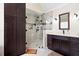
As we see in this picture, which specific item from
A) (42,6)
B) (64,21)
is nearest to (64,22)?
(64,21)

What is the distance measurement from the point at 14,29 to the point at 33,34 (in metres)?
0.19

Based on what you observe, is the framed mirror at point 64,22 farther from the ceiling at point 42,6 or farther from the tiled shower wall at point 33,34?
the tiled shower wall at point 33,34

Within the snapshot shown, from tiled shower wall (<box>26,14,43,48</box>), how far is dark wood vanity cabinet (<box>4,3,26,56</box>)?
5 centimetres

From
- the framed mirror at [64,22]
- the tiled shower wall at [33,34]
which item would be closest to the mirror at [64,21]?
the framed mirror at [64,22]

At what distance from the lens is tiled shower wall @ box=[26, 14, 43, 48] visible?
89 centimetres

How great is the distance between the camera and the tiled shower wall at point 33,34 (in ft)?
2.92

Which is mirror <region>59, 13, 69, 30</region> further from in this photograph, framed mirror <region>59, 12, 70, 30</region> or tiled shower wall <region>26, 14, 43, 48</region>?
tiled shower wall <region>26, 14, 43, 48</region>

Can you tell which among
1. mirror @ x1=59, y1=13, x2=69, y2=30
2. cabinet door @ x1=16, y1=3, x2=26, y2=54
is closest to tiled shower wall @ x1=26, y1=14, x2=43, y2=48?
cabinet door @ x1=16, y1=3, x2=26, y2=54

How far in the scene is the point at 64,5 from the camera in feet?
2.87

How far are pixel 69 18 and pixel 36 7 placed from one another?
391 mm

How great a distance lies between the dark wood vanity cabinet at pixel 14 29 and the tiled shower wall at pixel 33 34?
5 cm

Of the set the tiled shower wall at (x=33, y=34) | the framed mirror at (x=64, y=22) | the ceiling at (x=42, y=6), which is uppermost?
the ceiling at (x=42, y=6)

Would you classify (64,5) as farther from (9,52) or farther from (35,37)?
(9,52)

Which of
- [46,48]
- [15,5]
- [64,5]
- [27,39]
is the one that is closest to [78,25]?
[64,5]
